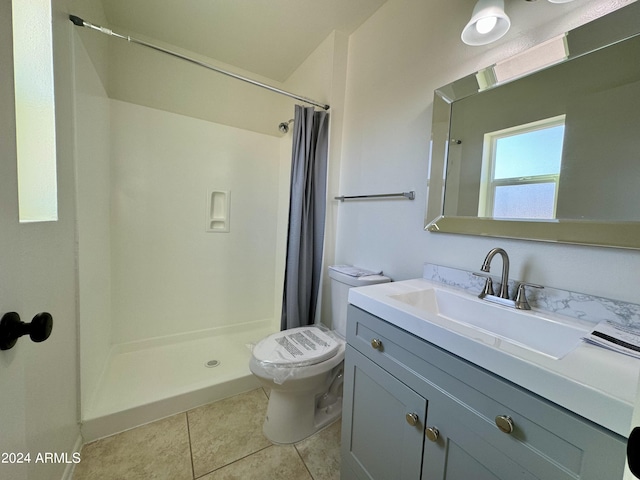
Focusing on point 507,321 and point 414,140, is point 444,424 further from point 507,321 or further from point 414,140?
point 414,140

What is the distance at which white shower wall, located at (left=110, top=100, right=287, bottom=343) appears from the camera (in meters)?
1.92

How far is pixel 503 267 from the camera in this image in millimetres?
932

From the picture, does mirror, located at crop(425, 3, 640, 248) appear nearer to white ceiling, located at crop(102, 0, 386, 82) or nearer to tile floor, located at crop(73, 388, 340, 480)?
white ceiling, located at crop(102, 0, 386, 82)

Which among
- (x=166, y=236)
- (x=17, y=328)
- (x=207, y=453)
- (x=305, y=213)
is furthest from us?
(x=166, y=236)

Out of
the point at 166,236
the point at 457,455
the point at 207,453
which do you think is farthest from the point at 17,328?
the point at 166,236

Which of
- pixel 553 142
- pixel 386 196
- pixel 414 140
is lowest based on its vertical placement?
pixel 386 196

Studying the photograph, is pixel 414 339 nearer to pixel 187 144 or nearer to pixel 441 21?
pixel 441 21

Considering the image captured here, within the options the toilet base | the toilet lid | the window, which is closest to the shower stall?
the window

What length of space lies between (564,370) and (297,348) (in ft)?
3.60

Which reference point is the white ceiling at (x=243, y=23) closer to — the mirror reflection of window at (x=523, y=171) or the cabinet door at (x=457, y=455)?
the mirror reflection of window at (x=523, y=171)

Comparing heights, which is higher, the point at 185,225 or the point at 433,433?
the point at 185,225

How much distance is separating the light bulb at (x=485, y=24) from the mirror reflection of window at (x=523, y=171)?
385 mm

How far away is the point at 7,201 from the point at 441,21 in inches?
67.0

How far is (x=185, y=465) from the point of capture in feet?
3.91
